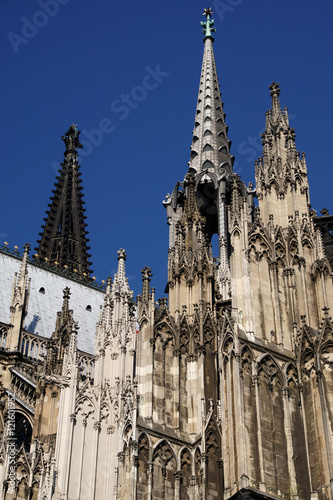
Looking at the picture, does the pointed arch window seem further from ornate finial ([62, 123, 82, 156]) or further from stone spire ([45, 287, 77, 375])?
ornate finial ([62, 123, 82, 156])

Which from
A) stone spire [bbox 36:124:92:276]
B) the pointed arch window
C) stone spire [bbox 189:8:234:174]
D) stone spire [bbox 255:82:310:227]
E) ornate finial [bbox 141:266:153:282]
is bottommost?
ornate finial [bbox 141:266:153:282]

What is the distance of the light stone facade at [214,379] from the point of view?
1048 inches

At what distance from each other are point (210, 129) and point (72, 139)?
1431 inches

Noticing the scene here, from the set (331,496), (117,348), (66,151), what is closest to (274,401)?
(331,496)

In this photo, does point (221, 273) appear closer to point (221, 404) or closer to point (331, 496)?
point (221, 404)

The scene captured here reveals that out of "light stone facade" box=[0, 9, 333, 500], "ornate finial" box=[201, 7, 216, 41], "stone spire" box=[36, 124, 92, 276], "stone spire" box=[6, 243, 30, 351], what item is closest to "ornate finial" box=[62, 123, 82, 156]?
"stone spire" box=[36, 124, 92, 276]

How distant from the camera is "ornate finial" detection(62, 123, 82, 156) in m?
89.6

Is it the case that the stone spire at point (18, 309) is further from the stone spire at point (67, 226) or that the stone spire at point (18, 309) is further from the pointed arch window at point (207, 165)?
the stone spire at point (67, 226)

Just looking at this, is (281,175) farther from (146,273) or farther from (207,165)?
(207,165)

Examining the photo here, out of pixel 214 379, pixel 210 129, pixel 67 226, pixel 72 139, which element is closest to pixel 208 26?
pixel 210 129

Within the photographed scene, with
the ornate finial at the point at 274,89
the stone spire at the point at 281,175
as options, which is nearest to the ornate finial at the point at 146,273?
the stone spire at the point at 281,175

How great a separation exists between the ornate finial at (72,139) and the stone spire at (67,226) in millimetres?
330

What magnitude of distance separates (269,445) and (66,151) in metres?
65.5

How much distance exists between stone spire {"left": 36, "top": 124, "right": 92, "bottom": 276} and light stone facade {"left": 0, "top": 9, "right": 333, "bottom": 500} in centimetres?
3612
